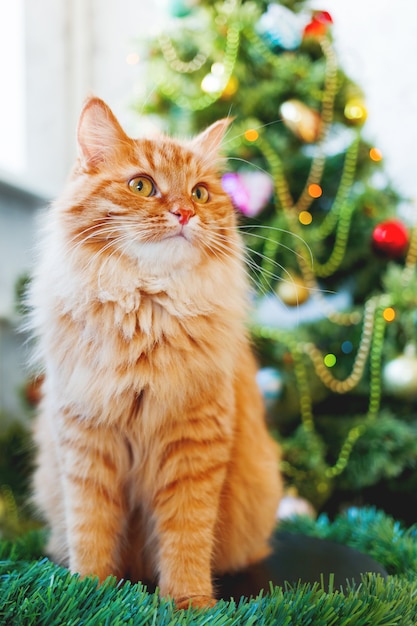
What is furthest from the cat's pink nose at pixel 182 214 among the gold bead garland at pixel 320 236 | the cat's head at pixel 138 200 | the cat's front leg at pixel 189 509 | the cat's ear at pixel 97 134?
the gold bead garland at pixel 320 236

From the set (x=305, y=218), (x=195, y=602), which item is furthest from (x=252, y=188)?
(x=195, y=602)

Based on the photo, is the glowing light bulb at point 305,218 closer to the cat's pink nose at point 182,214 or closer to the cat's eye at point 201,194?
the cat's eye at point 201,194

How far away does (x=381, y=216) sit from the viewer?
77.2 inches

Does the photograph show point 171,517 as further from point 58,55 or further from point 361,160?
point 58,55

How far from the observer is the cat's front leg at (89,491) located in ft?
3.17

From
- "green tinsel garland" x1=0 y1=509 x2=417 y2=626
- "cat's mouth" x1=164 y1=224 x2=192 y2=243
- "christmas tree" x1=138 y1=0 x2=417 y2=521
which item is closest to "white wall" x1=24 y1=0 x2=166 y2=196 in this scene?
"christmas tree" x1=138 y1=0 x2=417 y2=521

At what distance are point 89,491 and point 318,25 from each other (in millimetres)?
1626

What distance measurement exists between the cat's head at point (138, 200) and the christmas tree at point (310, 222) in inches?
31.7

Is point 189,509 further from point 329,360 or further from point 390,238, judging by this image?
point 390,238

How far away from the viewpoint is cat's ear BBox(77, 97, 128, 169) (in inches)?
37.6

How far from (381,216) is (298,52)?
0.63m

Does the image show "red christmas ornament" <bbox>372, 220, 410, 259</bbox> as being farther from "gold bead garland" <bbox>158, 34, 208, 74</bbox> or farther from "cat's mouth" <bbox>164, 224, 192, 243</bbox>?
"cat's mouth" <bbox>164, 224, 192, 243</bbox>

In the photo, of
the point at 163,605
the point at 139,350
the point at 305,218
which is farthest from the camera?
the point at 305,218

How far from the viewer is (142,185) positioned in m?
0.95
